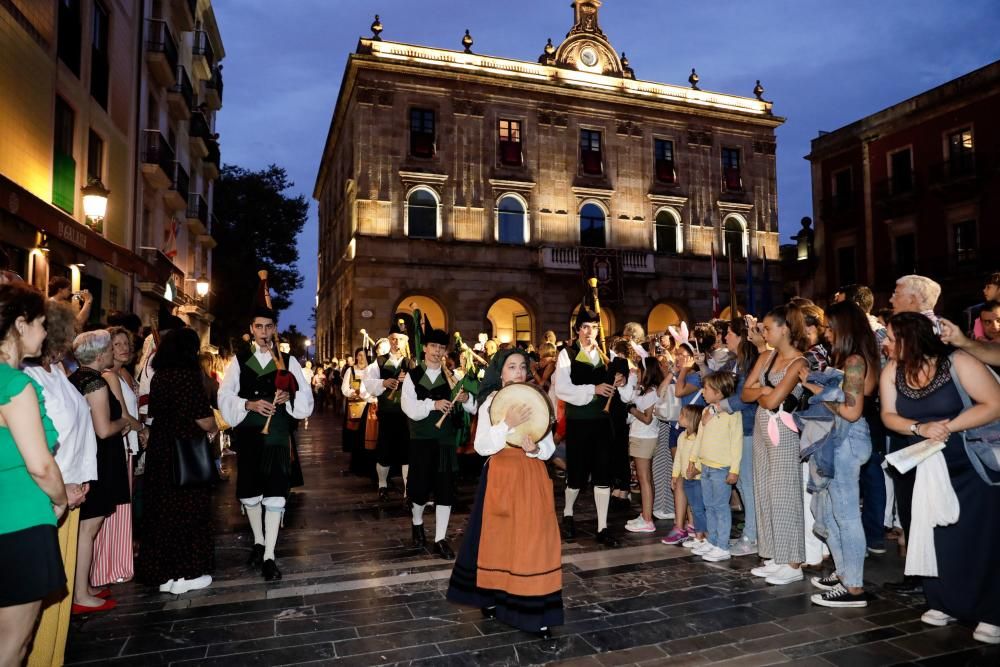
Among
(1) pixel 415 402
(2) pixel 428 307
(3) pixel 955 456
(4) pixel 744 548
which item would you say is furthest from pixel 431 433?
(2) pixel 428 307

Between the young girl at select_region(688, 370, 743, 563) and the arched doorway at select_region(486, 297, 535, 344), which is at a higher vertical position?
the arched doorway at select_region(486, 297, 535, 344)

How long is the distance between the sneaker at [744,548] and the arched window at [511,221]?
20.9 meters

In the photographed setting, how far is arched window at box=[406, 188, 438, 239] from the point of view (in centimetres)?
2489

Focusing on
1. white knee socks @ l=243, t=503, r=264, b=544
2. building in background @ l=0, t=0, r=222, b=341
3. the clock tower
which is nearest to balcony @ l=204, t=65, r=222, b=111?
building in background @ l=0, t=0, r=222, b=341

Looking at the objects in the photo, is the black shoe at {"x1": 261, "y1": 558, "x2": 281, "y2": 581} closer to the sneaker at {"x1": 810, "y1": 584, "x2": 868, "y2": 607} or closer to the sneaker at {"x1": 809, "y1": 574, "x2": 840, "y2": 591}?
the sneaker at {"x1": 810, "y1": 584, "x2": 868, "y2": 607}

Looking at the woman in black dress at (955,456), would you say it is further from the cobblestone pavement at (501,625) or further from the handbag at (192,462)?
the handbag at (192,462)

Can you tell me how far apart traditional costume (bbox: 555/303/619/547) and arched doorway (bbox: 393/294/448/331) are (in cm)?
1856

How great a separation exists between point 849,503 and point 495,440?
8.59 ft

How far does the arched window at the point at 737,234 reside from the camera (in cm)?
2994

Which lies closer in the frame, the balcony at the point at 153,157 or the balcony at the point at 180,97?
the balcony at the point at 153,157

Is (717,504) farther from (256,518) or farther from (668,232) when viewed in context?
(668,232)

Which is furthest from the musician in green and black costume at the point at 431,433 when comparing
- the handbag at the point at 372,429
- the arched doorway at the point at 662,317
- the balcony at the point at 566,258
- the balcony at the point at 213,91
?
the balcony at the point at 213,91

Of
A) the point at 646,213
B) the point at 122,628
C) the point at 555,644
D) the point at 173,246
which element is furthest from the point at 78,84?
the point at 646,213

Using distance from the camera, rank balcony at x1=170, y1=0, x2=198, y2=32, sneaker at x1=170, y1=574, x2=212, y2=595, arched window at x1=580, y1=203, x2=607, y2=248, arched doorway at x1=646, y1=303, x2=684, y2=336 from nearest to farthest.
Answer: sneaker at x1=170, y1=574, x2=212, y2=595
balcony at x1=170, y1=0, x2=198, y2=32
arched window at x1=580, y1=203, x2=607, y2=248
arched doorway at x1=646, y1=303, x2=684, y2=336
